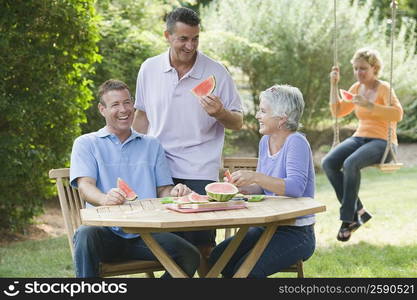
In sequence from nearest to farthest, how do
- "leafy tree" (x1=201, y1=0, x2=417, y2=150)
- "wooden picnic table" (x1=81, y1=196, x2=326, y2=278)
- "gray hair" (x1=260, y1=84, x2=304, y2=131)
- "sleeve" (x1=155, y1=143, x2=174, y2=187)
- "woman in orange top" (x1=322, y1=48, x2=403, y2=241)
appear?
"wooden picnic table" (x1=81, y1=196, x2=326, y2=278) → "gray hair" (x1=260, y1=84, x2=304, y2=131) → "sleeve" (x1=155, y1=143, x2=174, y2=187) → "woman in orange top" (x1=322, y1=48, x2=403, y2=241) → "leafy tree" (x1=201, y1=0, x2=417, y2=150)

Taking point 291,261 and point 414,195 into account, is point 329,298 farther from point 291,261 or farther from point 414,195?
point 414,195

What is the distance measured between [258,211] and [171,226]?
0.49 m

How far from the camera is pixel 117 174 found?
15.3 ft

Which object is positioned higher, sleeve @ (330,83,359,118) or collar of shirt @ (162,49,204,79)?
collar of shirt @ (162,49,204,79)

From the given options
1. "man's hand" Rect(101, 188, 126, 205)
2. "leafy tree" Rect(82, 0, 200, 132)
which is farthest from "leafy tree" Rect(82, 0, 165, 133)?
"man's hand" Rect(101, 188, 126, 205)

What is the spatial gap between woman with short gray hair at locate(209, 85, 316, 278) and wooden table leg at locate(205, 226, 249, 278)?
108 mm

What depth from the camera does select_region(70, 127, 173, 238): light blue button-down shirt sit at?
4.64 meters


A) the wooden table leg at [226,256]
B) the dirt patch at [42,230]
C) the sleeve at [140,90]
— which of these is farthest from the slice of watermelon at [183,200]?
the dirt patch at [42,230]

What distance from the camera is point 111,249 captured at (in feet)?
14.9

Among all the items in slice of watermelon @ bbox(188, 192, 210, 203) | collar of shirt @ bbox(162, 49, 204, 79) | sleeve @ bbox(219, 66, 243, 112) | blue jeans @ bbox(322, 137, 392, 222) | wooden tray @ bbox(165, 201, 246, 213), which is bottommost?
blue jeans @ bbox(322, 137, 392, 222)

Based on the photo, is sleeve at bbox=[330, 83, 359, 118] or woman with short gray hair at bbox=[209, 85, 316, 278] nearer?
woman with short gray hair at bbox=[209, 85, 316, 278]

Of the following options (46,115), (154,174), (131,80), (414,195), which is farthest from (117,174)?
(414,195)

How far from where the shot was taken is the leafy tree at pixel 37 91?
798 centimetres

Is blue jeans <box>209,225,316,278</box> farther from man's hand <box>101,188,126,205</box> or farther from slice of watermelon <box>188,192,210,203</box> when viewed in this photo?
man's hand <box>101,188,126,205</box>
